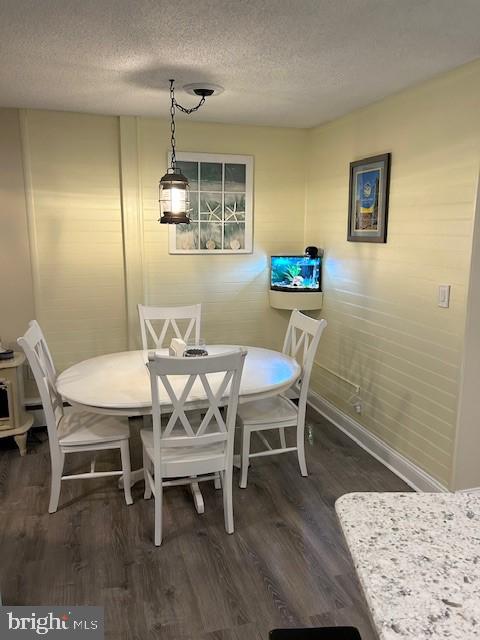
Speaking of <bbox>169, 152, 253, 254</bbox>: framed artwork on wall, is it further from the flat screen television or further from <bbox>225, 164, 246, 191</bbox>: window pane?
the flat screen television

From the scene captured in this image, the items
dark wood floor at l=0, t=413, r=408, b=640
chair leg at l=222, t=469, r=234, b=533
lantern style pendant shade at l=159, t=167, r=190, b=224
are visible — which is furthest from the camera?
lantern style pendant shade at l=159, t=167, r=190, b=224

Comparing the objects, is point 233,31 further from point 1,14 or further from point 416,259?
point 416,259

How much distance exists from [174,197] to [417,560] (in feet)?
7.59

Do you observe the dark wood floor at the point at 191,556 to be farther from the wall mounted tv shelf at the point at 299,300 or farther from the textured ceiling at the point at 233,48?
the textured ceiling at the point at 233,48

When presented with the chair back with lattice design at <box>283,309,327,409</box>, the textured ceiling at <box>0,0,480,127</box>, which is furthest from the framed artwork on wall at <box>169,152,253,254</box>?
the chair back with lattice design at <box>283,309,327,409</box>

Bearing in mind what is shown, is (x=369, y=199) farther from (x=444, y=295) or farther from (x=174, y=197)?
(x=174, y=197)

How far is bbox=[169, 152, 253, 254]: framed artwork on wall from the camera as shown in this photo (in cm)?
409

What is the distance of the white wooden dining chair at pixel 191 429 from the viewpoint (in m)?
2.31

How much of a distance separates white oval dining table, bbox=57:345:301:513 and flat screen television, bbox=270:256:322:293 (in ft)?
3.25

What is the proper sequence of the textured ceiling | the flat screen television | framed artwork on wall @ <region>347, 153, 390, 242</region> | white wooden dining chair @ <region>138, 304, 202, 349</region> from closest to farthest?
the textured ceiling
framed artwork on wall @ <region>347, 153, 390, 242</region>
white wooden dining chair @ <region>138, 304, 202, 349</region>
the flat screen television

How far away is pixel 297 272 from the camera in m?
4.24

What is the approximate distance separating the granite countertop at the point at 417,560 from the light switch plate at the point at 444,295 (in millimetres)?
1619

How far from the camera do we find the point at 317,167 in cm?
422

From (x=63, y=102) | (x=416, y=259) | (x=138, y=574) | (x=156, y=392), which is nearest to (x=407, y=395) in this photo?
(x=416, y=259)
